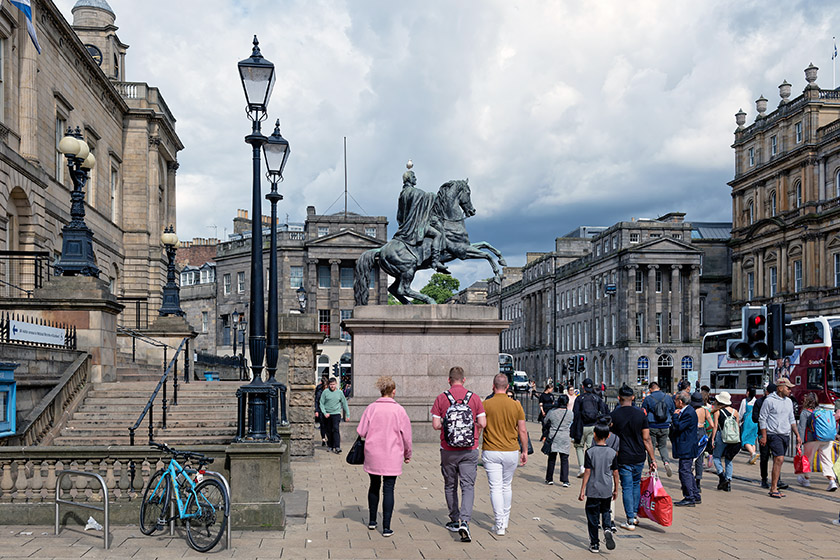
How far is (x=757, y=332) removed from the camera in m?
15.0

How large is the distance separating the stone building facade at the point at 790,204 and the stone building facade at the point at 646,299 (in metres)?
7.14

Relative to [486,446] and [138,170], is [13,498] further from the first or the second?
[138,170]

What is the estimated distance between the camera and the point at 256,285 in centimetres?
1073

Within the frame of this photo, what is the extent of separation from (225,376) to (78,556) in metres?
40.4

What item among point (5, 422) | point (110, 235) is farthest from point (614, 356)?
point (5, 422)

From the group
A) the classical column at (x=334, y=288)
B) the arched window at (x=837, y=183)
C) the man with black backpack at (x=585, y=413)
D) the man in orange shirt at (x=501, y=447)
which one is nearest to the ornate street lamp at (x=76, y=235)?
the man with black backpack at (x=585, y=413)

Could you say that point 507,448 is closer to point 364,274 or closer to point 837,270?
point 364,274

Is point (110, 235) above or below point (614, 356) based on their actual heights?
above

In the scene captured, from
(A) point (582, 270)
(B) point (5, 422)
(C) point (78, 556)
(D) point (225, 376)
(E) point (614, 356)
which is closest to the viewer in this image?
(C) point (78, 556)

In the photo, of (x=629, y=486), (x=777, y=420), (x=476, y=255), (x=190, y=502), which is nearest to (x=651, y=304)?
(x=476, y=255)

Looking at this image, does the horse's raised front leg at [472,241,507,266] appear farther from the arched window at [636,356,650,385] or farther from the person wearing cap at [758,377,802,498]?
the arched window at [636,356,650,385]

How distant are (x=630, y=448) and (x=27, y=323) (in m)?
10.8

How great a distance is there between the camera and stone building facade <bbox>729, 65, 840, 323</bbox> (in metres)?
64.6

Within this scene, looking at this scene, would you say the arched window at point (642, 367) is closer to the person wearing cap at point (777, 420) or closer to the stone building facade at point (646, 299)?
the stone building facade at point (646, 299)
